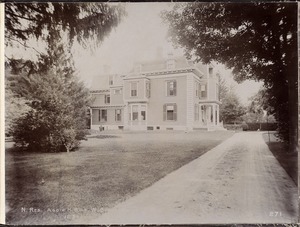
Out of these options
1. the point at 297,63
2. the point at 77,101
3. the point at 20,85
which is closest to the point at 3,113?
the point at 20,85

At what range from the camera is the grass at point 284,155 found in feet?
8.49

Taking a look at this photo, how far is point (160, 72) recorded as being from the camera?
9.27 ft

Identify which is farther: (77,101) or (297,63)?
(77,101)

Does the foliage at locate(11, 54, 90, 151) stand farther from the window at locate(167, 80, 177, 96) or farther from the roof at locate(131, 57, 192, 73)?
the window at locate(167, 80, 177, 96)

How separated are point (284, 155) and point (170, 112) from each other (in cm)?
119

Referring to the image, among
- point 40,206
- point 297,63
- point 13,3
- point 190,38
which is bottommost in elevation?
point 40,206

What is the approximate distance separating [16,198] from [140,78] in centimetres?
165

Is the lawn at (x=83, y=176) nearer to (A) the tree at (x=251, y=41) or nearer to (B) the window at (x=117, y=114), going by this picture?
(B) the window at (x=117, y=114)

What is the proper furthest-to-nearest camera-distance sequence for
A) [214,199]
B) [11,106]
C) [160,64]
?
[160,64] < [11,106] < [214,199]

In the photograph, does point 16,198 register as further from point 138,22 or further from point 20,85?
point 138,22

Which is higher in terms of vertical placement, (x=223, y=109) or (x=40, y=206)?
(x=223, y=109)

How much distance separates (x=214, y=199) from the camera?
8.23 feet

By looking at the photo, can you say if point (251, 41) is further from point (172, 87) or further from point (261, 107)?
point (172, 87)

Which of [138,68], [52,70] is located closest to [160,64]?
[138,68]
